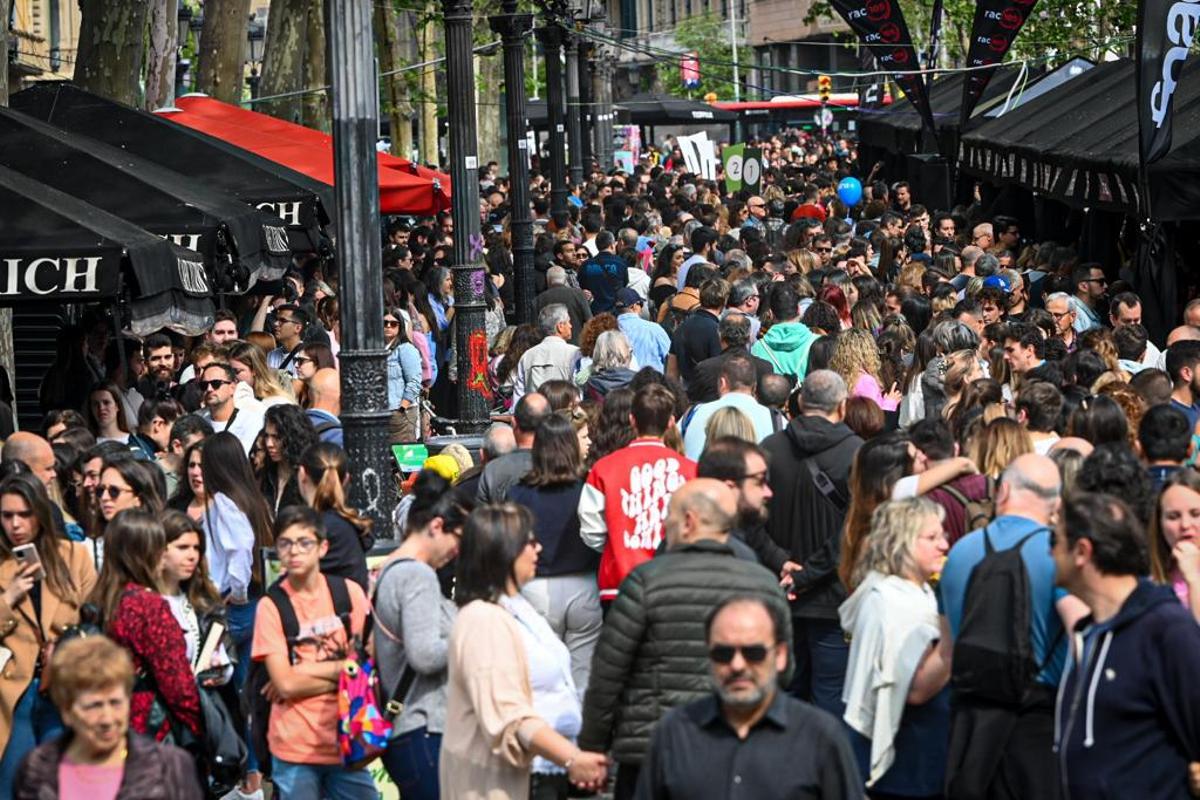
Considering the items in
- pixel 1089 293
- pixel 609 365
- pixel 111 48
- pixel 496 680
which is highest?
Result: pixel 111 48

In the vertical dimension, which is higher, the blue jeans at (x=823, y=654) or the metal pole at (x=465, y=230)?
the metal pole at (x=465, y=230)

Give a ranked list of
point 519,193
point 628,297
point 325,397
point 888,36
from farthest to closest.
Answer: point 888,36, point 519,193, point 628,297, point 325,397

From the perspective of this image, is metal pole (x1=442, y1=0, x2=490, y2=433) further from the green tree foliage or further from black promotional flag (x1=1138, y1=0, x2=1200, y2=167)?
the green tree foliage

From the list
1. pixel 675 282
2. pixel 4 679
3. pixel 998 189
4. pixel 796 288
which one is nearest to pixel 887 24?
pixel 998 189

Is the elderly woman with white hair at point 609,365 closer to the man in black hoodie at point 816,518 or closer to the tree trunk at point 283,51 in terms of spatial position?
the man in black hoodie at point 816,518

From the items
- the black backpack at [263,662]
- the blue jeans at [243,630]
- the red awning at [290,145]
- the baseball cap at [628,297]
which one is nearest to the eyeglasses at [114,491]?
the blue jeans at [243,630]

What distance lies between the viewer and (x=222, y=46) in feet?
94.8

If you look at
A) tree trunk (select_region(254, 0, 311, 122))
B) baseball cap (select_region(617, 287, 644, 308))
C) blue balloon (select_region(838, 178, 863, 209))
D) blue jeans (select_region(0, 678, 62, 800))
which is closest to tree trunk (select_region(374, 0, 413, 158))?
tree trunk (select_region(254, 0, 311, 122))

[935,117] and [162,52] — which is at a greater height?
[162,52]

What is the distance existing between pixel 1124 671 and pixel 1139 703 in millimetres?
92

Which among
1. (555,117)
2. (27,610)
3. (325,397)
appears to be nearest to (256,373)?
(325,397)

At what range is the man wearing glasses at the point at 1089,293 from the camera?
1508cm

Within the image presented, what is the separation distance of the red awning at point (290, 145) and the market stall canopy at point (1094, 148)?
6195 mm

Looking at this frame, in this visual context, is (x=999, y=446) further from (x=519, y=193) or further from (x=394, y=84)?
(x=394, y=84)
